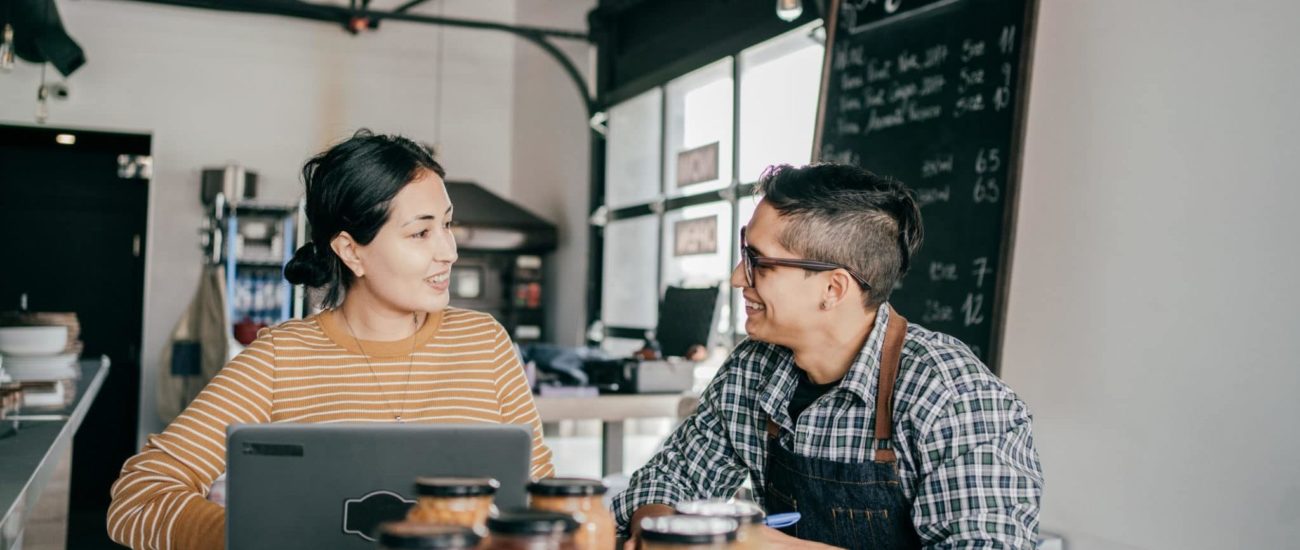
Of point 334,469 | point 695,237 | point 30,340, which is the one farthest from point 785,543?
point 695,237

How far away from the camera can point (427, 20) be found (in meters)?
6.98

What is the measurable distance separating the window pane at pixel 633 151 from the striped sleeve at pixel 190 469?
4535 mm

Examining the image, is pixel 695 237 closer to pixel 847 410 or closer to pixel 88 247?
pixel 847 410

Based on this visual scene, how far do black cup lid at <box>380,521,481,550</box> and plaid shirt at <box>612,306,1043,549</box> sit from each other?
919 millimetres

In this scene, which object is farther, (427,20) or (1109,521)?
(427,20)

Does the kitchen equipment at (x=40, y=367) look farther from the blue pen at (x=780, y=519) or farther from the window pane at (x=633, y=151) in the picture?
the window pane at (x=633, y=151)

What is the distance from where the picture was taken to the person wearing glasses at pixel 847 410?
4.85 ft

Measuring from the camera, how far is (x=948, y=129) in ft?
10.1

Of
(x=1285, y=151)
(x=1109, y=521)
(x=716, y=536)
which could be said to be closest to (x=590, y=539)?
(x=716, y=536)

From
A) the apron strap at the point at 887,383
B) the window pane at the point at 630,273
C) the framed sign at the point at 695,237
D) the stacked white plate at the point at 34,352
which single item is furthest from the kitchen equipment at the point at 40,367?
the window pane at the point at 630,273

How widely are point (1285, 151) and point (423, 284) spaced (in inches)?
66.3

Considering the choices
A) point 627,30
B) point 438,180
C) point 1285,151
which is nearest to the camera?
point 438,180

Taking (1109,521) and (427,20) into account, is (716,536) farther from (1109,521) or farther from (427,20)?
(427,20)

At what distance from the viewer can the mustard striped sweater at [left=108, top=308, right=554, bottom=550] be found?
4.61 feet
